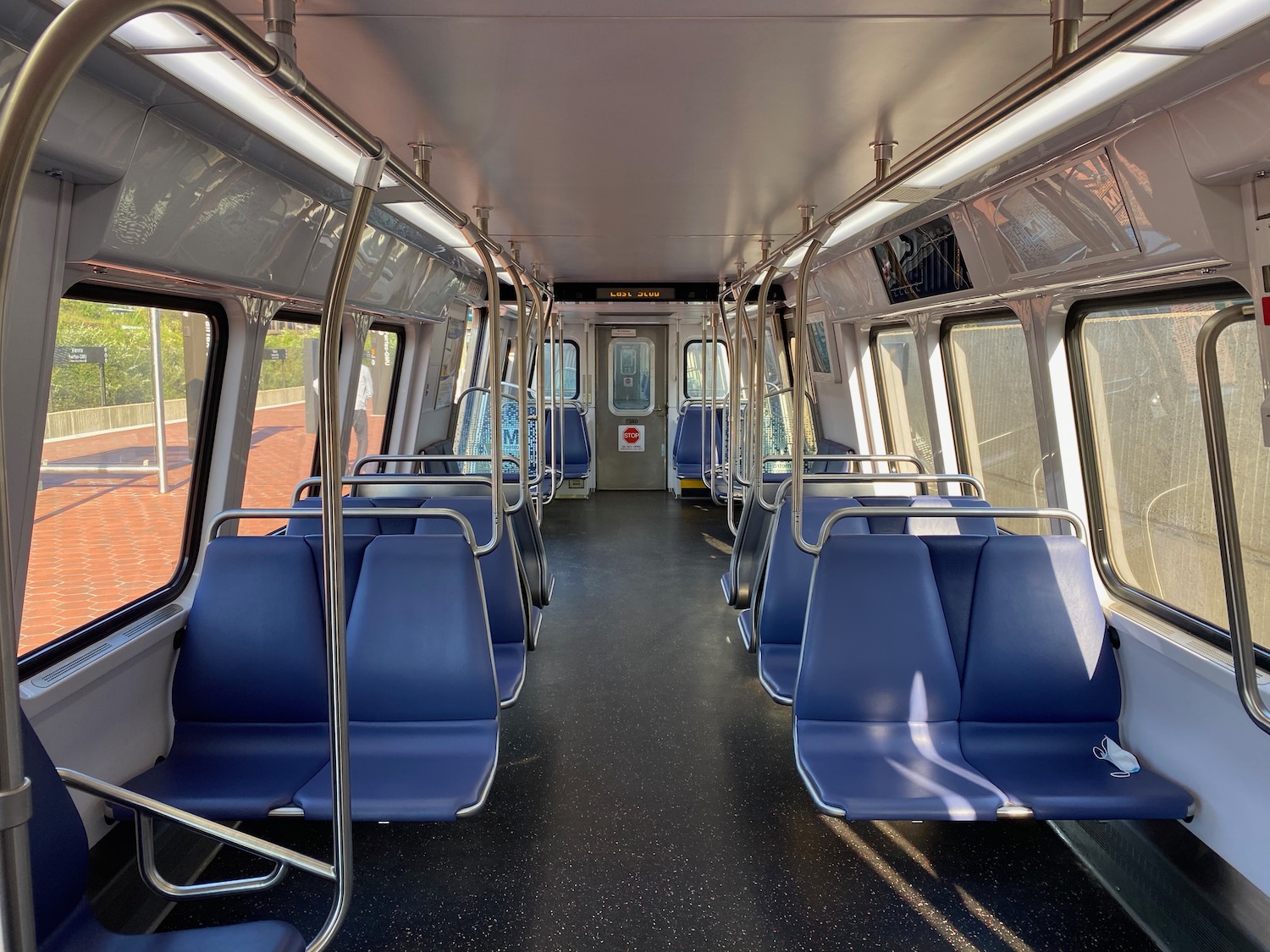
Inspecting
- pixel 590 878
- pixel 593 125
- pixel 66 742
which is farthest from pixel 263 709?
pixel 593 125

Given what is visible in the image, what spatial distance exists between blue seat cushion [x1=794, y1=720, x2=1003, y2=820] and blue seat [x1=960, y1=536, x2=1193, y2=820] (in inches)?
5.6

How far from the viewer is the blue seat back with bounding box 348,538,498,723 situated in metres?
2.72

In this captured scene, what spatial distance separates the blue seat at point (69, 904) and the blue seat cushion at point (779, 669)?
201cm

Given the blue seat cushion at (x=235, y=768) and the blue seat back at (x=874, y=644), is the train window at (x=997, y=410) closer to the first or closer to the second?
the blue seat back at (x=874, y=644)

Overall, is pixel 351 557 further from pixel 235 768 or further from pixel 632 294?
pixel 632 294

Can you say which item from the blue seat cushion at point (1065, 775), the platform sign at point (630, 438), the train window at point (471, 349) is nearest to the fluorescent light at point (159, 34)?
the blue seat cushion at point (1065, 775)

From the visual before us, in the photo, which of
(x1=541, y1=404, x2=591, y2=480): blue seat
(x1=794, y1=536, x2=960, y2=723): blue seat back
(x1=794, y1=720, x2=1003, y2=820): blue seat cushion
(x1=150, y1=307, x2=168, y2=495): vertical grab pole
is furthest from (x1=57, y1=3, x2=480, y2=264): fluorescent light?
(x1=541, y1=404, x2=591, y2=480): blue seat

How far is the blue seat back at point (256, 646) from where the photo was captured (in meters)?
2.73

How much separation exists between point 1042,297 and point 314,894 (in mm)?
3568

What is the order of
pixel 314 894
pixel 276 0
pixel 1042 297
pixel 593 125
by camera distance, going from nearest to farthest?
pixel 276 0, pixel 593 125, pixel 314 894, pixel 1042 297

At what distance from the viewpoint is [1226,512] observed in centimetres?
202

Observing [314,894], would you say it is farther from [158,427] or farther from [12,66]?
[12,66]

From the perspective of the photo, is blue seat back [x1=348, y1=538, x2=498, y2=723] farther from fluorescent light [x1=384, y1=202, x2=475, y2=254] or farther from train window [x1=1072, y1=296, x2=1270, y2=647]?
train window [x1=1072, y1=296, x2=1270, y2=647]

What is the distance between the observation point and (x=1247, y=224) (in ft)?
6.65
